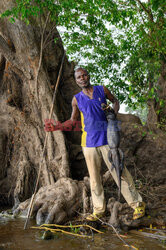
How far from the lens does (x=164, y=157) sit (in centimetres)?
636

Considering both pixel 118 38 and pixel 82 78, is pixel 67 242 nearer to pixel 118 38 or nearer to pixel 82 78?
pixel 82 78

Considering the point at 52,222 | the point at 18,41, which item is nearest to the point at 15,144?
the point at 18,41

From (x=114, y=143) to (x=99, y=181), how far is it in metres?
0.66

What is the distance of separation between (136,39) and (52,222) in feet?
16.9

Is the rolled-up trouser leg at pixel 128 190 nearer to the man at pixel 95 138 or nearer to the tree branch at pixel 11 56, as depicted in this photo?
the man at pixel 95 138

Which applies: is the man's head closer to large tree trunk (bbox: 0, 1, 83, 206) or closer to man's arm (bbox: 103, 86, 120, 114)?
man's arm (bbox: 103, 86, 120, 114)

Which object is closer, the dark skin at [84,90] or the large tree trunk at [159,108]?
the dark skin at [84,90]

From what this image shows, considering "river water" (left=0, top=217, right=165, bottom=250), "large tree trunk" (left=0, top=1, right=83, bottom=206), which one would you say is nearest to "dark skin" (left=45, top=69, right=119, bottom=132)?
"river water" (left=0, top=217, right=165, bottom=250)

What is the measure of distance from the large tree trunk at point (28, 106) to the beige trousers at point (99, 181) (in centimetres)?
157

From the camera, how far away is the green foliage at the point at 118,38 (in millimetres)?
5125

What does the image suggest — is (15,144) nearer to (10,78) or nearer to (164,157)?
(10,78)

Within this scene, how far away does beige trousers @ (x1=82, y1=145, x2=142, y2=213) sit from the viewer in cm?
370

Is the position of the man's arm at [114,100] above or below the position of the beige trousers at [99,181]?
above

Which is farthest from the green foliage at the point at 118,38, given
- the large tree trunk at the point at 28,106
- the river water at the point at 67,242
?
the river water at the point at 67,242
